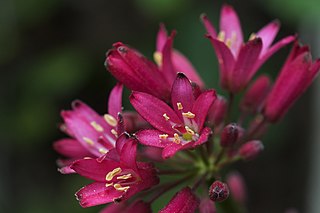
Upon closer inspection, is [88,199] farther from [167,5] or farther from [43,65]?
[43,65]

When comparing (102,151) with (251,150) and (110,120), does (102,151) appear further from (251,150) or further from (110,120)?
(251,150)

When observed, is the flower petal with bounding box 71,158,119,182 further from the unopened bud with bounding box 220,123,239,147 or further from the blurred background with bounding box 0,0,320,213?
the blurred background with bounding box 0,0,320,213

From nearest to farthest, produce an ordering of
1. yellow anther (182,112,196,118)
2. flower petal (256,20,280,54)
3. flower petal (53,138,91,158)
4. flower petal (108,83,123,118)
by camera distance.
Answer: yellow anther (182,112,196,118) → flower petal (108,83,123,118) → flower petal (53,138,91,158) → flower petal (256,20,280,54)

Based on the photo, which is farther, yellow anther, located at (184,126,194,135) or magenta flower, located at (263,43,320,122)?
magenta flower, located at (263,43,320,122)

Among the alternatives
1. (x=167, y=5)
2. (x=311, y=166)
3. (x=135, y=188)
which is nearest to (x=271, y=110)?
(x=135, y=188)

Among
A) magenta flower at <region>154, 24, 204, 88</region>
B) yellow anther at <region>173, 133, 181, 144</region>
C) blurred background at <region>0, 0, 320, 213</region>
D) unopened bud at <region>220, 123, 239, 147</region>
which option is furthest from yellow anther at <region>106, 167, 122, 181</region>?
blurred background at <region>0, 0, 320, 213</region>

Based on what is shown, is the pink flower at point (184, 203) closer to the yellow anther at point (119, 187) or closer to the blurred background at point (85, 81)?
the yellow anther at point (119, 187)

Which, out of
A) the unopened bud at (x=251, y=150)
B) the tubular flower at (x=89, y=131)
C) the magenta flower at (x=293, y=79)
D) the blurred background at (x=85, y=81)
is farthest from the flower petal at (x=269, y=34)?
the blurred background at (x=85, y=81)

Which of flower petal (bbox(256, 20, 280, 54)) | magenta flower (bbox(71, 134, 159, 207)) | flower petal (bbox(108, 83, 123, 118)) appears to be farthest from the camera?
flower petal (bbox(256, 20, 280, 54))

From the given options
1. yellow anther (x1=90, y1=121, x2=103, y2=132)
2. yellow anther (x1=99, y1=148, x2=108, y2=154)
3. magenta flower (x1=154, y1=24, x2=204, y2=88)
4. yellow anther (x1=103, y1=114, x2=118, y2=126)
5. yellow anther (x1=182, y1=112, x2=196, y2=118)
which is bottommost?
yellow anther (x1=182, y1=112, x2=196, y2=118)
